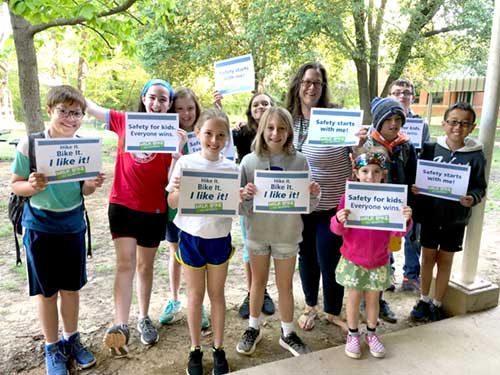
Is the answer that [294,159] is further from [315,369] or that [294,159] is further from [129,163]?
[315,369]

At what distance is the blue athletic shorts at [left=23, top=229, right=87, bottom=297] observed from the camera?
2.53 m

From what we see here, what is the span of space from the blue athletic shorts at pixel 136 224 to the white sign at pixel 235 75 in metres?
1.28

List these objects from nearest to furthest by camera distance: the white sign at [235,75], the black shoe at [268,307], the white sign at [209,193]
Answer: the white sign at [209,193], the white sign at [235,75], the black shoe at [268,307]

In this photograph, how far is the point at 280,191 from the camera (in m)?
2.66

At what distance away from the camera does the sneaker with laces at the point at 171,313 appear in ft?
11.1

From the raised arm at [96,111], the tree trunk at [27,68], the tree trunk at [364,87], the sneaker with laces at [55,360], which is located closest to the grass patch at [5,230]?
the tree trunk at [27,68]

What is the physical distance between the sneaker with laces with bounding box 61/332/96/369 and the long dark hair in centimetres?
232

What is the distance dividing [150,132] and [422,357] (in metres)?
2.49

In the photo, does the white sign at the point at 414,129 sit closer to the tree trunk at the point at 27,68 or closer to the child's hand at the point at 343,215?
the child's hand at the point at 343,215

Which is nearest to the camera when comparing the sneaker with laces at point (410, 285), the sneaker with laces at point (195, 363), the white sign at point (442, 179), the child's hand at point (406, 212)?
the child's hand at point (406, 212)

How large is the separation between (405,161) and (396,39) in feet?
33.1

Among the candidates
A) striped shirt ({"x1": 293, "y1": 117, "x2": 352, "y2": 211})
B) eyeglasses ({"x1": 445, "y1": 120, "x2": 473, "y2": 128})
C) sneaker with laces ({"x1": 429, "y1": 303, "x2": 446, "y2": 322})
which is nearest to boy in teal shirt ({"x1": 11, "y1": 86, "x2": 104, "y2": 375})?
striped shirt ({"x1": 293, "y1": 117, "x2": 352, "y2": 211})

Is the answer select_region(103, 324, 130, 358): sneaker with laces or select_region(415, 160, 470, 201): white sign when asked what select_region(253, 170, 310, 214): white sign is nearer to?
select_region(415, 160, 470, 201): white sign

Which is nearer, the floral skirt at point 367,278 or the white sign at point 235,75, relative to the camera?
the floral skirt at point 367,278
